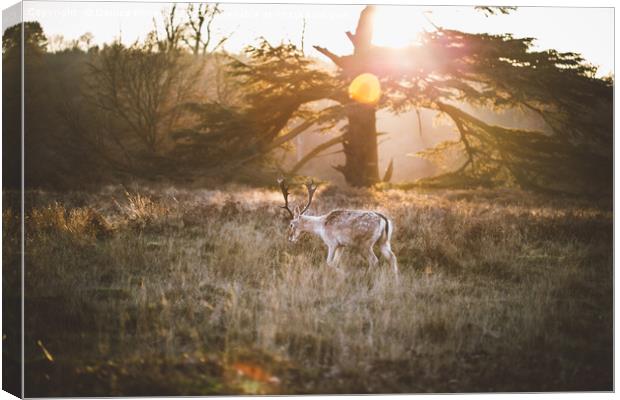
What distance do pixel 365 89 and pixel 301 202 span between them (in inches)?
81.0

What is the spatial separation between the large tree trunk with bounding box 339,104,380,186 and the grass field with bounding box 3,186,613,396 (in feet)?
4.45

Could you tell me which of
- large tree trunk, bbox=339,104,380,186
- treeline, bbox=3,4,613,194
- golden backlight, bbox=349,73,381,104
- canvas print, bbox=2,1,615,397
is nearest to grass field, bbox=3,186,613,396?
canvas print, bbox=2,1,615,397

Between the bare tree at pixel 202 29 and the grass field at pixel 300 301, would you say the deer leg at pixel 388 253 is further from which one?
the bare tree at pixel 202 29

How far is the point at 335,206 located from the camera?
9266 millimetres

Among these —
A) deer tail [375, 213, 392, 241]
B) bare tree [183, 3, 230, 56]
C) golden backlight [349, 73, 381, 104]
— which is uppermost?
bare tree [183, 3, 230, 56]

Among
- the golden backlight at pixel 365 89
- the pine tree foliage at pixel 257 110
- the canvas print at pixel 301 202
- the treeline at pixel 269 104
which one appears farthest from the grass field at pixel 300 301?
the golden backlight at pixel 365 89

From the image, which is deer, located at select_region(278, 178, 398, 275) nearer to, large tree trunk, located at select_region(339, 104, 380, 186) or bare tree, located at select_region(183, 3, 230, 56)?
bare tree, located at select_region(183, 3, 230, 56)

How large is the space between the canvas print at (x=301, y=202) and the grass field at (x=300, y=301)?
0.09 feet

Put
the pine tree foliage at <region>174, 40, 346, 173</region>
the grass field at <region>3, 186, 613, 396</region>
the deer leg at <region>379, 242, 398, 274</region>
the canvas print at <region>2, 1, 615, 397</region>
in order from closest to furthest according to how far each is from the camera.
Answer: the grass field at <region>3, 186, 613, 396</region> → the canvas print at <region>2, 1, 615, 397</region> → the deer leg at <region>379, 242, 398, 274</region> → the pine tree foliage at <region>174, 40, 346, 173</region>

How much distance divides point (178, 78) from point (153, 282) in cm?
372

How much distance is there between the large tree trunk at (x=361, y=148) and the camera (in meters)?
9.95

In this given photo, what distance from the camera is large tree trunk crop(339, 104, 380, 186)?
9.95m

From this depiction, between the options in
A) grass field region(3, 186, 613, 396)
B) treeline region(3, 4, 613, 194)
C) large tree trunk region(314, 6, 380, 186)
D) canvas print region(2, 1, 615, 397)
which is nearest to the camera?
grass field region(3, 186, 613, 396)

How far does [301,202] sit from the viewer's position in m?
9.25
